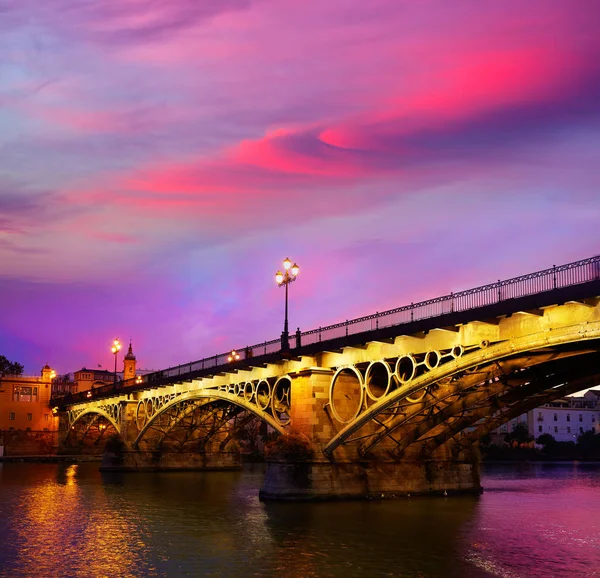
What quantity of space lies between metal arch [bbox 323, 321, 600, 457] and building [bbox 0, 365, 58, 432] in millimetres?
107850

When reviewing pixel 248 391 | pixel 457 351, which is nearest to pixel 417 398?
pixel 457 351

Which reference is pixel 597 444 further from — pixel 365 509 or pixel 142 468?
pixel 365 509

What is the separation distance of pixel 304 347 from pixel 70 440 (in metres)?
86.3

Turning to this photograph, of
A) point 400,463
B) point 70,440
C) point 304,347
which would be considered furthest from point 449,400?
point 70,440

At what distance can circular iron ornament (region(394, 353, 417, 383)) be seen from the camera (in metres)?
36.8

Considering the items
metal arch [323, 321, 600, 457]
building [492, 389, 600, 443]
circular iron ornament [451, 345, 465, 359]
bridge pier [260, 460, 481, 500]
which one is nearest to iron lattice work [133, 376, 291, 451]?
bridge pier [260, 460, 481, 500]

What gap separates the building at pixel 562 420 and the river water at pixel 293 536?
93.8 m

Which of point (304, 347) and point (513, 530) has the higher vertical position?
point (304, 347)

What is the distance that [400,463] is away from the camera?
43.4 metres

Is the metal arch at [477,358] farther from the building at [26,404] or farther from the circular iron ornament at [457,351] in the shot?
the building at [26,404]

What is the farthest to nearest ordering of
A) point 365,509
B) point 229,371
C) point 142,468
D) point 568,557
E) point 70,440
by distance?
point 70,440, point 142,468, point 229,371, point 365,509, point 568,557

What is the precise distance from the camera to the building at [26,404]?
13725cm

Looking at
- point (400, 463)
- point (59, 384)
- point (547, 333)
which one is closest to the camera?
point (547, 333)

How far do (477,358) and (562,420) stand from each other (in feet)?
396
